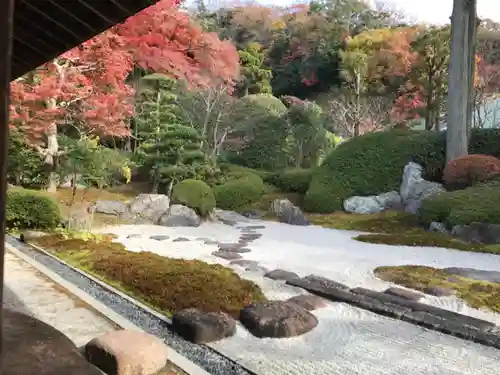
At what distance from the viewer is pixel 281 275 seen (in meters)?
5.37

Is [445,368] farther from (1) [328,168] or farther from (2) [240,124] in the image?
(2) [240,124]

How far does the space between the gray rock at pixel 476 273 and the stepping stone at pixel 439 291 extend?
850 millimetres

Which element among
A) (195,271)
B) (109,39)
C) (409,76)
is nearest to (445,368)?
(195,271)

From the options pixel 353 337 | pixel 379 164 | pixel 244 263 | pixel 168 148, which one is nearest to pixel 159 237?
pixel 244 263

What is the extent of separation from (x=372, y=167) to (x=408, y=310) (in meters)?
8.24

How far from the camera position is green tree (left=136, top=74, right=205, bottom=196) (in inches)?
463

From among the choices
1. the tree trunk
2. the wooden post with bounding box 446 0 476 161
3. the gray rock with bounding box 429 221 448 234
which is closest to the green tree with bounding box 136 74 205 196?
the tree trunk

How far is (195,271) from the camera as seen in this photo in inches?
207

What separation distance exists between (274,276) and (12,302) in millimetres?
2702

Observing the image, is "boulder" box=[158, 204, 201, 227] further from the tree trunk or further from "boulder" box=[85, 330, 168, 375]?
"boulder" box=[85, 330, 168, 375]

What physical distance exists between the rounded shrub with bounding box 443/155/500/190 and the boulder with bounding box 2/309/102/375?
9500 mm

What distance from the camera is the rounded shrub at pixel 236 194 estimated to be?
12.3 metres

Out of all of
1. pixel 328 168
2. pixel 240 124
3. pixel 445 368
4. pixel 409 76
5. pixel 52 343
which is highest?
pixel 409 76

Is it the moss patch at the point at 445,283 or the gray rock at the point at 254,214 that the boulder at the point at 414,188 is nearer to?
the gray rock at the point at 254,214
